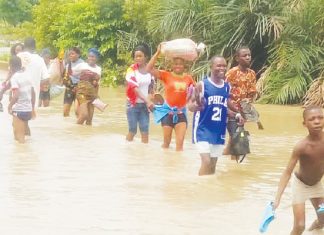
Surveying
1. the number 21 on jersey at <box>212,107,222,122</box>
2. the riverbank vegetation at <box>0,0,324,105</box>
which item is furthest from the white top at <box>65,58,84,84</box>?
the number 21 on jersey at <box>212,107,222,122</box>

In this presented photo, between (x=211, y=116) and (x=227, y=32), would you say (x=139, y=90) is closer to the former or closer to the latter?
(x=211, y=116)

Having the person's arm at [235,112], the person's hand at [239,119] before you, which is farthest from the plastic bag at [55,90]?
the person's hand at [239,119]

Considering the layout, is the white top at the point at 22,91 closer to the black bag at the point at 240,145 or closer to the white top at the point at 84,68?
the white top at the point at 84,68

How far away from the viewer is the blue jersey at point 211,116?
942 cm

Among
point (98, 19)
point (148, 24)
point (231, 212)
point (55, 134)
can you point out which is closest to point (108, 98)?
point (148, 24)

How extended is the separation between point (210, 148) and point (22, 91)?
3.62m

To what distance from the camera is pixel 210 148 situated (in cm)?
946

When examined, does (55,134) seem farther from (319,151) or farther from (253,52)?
(253,52)

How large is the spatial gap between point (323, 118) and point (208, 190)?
2383mm

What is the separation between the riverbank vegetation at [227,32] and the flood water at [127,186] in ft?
16.5

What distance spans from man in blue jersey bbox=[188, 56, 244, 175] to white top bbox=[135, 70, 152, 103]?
255cm

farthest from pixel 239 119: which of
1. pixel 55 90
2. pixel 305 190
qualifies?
pixel 55 90

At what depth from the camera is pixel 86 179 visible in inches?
367

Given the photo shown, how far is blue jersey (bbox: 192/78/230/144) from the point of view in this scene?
30.9 ft
